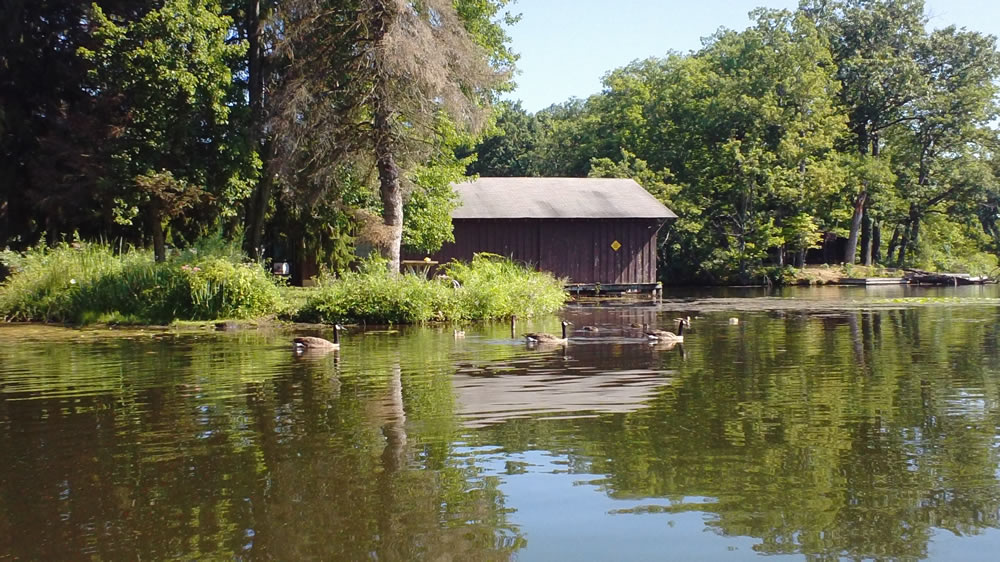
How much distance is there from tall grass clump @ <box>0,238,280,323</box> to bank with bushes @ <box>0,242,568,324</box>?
23 millimetres

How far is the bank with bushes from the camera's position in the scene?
2277 centimetres

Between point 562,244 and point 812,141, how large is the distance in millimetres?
17005

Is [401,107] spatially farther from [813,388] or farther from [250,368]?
[813,388]

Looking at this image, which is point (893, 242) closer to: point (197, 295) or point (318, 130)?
point (318, 130)

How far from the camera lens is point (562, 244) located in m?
38.9

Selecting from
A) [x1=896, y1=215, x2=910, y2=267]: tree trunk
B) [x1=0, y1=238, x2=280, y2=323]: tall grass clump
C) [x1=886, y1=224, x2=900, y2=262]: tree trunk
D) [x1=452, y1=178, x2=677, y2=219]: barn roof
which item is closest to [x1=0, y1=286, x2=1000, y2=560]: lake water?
[x1=0, y1=238, x2=280, y2=323]: tall grass clump

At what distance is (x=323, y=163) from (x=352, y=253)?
683cm

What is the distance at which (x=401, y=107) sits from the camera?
1045 inches

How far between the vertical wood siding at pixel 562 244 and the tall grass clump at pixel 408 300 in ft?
40.7

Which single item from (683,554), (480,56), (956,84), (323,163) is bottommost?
(683,554)

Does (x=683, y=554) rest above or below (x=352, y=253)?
below

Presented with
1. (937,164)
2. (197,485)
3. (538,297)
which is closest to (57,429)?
(197,485)

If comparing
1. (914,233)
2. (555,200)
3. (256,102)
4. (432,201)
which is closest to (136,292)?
(256,102)

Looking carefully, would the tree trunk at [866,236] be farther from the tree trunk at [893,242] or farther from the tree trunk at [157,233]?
the tree trunk at [157,233]
